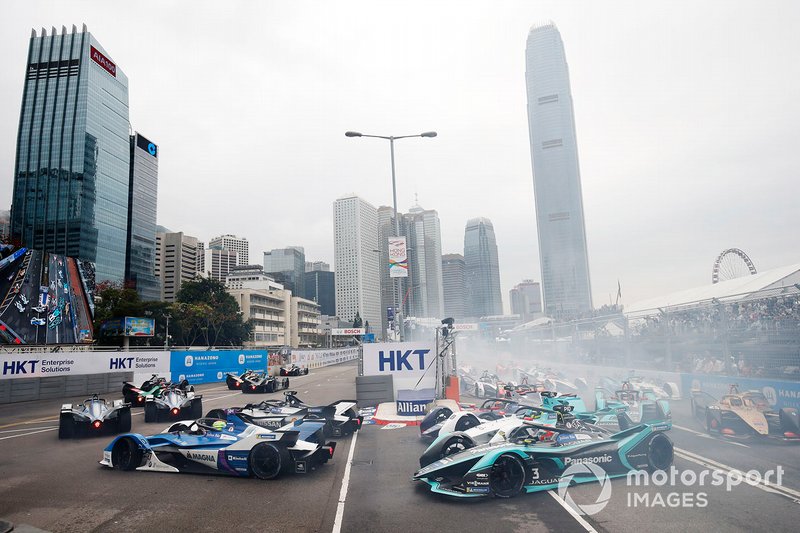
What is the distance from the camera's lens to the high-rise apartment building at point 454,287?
130 metres

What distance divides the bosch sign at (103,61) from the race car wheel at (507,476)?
185135 millimetres

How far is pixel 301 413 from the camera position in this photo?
12.1m

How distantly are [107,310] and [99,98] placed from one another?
374ft

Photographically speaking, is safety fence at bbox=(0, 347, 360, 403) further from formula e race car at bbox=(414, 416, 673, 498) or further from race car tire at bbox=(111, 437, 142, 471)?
formula e race car at bbox=(414, 416, 673, 498)

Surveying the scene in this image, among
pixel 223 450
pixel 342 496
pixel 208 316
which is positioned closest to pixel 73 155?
pixel 208 316

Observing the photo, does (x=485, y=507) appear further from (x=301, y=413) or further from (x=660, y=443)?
(x=301, y=413)

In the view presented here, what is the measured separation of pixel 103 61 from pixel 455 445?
188 m

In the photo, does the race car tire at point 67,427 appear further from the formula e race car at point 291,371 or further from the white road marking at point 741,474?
the formula e race car at point 291,371

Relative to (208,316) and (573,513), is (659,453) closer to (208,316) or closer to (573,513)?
(573,513)

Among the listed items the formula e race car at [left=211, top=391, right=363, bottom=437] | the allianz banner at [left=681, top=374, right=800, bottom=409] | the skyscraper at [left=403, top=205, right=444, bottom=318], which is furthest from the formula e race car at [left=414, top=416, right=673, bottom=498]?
the skyscraper at [left=403, top=205, right=444, bottom=318]

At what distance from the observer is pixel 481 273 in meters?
132

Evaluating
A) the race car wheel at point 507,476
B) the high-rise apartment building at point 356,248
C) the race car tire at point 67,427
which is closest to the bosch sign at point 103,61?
the high-rise apartment building at point 356,248

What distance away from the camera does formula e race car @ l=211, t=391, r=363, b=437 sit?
1132 centimetres

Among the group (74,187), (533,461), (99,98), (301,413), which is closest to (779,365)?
(533,461)
